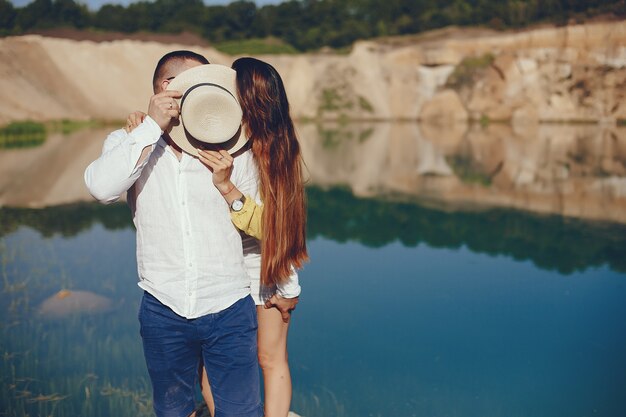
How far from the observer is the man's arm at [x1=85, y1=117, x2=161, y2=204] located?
2.28 metres

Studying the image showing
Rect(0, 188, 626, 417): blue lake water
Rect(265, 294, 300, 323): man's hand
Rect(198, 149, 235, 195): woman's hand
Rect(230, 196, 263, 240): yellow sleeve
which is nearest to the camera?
Rect(198, 149, 235, 195): woman's hand

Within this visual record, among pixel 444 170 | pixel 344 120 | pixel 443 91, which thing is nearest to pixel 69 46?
pixel 344 120

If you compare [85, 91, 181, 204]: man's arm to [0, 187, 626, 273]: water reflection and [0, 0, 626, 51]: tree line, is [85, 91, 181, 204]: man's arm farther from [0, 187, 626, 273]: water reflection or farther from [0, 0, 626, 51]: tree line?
[0, 0, 626, 51]: tree line

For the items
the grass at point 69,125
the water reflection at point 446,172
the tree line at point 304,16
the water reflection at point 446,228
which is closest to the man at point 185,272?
the water reflection at point 446,228

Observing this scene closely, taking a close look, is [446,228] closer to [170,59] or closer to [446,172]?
[446,172]

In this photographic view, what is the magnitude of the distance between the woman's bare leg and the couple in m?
0.30

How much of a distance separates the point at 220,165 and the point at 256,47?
55.5 m

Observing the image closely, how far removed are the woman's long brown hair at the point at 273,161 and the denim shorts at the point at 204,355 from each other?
9.4 inches

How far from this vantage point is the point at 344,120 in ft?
153

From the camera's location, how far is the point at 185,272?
2.45m

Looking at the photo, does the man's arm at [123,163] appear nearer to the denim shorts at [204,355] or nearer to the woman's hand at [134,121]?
the woman's hand at [134,121]

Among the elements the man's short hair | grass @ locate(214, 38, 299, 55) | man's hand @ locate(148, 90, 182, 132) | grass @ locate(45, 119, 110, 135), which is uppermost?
grass @ locate(214, 38, 299, 55)

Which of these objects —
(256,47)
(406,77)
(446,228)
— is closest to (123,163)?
(446,228)

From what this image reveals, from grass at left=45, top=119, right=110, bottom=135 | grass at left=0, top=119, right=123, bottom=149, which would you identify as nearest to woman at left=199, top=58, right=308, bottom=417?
grass at left=0, top=119, right=123, bottom=149
